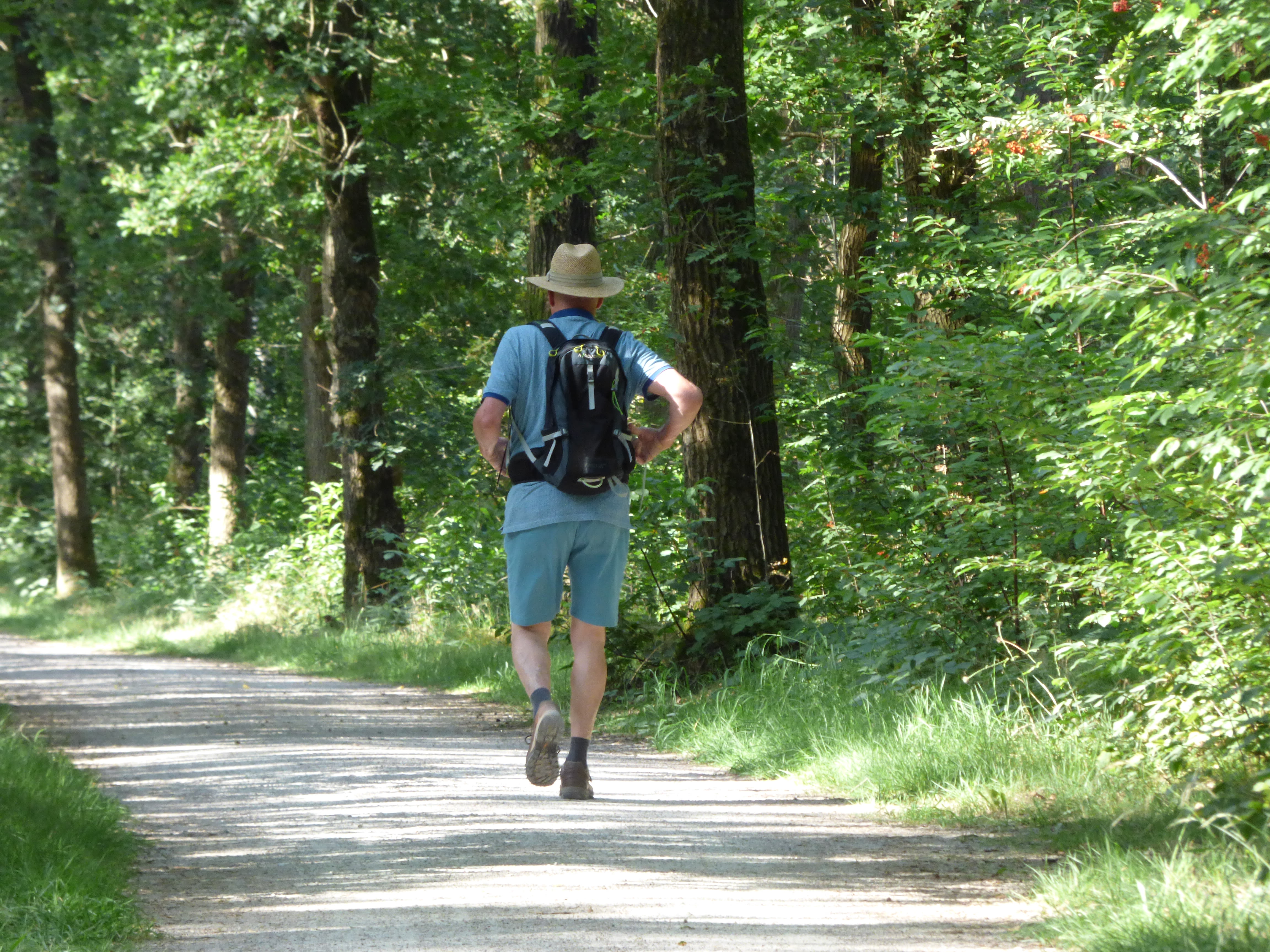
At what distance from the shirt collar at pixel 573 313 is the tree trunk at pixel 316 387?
15.1 m

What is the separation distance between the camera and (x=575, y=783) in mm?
6086

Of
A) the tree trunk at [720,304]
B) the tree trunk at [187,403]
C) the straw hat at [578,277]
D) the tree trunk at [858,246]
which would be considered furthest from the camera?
the tree trunk at [187,403]

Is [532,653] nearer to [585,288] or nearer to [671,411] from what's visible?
[671,411]

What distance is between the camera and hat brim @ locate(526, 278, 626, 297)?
20.5 feet

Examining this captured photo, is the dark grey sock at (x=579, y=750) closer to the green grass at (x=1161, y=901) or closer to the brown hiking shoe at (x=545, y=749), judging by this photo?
the brown hiking shoe at (x=545, y=749)

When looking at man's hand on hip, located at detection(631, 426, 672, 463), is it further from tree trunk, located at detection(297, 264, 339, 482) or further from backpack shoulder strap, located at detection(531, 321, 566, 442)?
tree trunk, located at detection(297, 264, 339, 482)

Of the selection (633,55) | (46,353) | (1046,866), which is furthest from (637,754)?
(46,353)

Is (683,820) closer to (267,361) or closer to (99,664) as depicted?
(99,664)

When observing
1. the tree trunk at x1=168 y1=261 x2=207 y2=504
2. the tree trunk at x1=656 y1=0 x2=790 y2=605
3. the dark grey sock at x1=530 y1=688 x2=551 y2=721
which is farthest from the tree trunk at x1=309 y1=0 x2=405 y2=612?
the dark grey sock at x1=530 y1=688 x2=551 y2=721

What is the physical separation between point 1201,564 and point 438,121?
13.8 meters

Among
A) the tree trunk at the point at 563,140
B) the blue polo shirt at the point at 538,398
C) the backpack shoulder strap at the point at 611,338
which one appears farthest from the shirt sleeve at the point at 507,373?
the tree trunk at the point at 563,140

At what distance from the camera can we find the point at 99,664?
1609 cm

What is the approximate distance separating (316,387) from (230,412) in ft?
11.4

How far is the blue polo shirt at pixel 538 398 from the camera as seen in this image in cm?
601
